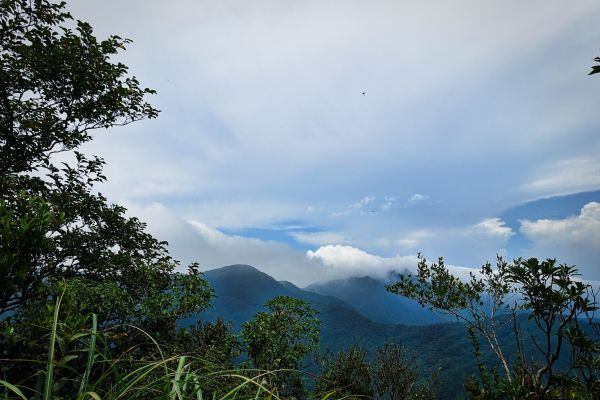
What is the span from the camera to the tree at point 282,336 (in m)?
12.4

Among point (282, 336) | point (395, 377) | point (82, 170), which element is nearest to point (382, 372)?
point (395, 377)

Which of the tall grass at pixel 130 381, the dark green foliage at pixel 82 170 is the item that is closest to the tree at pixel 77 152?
the dark green foliage at pixel 82 170

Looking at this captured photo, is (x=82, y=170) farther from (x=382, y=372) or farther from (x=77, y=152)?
(x=382, y=372)

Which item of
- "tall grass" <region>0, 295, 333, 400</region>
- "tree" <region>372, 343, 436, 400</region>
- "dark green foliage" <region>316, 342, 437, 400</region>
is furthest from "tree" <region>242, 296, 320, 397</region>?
"tall grass" <region>0, 295, 333, 400</region>

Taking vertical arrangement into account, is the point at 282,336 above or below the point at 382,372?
above

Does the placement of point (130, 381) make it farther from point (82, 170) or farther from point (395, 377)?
point (395, 377)

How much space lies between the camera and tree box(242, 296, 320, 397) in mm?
12438

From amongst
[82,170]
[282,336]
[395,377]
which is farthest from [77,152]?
[395,377]

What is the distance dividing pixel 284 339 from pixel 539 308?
9553 mm

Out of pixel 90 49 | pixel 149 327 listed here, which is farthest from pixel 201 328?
pixel 90 49

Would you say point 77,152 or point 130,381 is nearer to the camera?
point 130,381

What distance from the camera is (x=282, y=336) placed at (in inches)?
518

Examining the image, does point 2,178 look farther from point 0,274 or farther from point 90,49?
point 0,274

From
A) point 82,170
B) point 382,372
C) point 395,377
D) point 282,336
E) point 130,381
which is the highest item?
point 82,170
